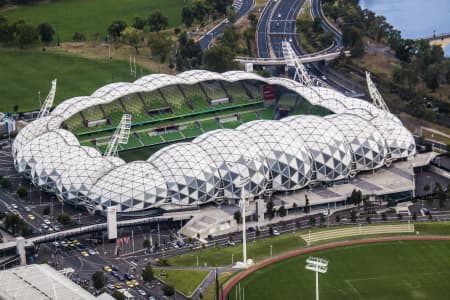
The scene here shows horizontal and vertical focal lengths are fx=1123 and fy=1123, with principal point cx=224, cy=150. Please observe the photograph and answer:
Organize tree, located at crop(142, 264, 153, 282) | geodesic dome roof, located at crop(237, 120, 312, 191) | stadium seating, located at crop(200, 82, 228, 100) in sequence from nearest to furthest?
tree, located at crop(142, 264, 153, 282), geodesic dome roof, located at crop(237, 120, 312, 191), stadium seating, located at crop(200, 82, 228, 100)

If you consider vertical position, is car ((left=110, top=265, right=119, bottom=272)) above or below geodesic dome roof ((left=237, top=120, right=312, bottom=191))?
below

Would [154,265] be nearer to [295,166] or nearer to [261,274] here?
[261,274]

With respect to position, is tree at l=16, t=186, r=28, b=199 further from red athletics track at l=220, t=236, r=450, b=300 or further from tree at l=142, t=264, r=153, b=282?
red athletics track at l=220, t=236, r=450, b=300

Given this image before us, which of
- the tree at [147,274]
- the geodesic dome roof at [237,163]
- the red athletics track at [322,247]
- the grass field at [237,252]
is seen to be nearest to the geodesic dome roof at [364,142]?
the geodesic dome roof at [237,163]

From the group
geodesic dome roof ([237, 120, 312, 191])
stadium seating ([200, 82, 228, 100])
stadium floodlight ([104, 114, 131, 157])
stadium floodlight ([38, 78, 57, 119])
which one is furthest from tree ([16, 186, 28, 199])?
stadium seating ([200, 82, 228, 100])

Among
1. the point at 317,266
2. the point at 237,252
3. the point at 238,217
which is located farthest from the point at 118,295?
the point at 238,217

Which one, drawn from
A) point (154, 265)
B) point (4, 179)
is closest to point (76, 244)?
point (154, 265)
